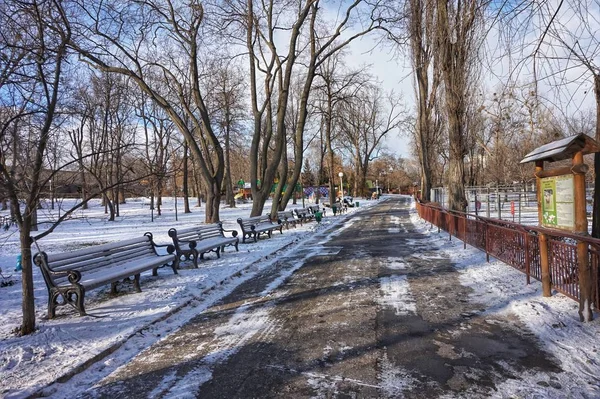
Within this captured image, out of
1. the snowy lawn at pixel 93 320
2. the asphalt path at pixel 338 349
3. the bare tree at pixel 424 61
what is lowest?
the asphalt path at pixel 338 349

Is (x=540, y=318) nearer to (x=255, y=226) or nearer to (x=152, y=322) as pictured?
(x=152, y=322)

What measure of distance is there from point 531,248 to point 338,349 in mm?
4304

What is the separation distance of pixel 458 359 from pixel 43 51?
20.5ft

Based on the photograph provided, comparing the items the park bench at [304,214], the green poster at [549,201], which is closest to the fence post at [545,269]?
the green poster at [549,201]

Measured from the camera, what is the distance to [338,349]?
4520 millimetres

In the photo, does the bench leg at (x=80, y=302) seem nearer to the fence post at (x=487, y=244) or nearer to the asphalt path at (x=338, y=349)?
the asphalt path at (x=338, y=349)

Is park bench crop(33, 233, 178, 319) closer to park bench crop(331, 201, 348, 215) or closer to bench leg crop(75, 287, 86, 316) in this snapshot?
bench leg crop(75, 287, 86, 316)

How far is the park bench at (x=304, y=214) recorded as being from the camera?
2309cm

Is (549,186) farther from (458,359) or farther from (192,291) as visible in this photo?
(192,291)

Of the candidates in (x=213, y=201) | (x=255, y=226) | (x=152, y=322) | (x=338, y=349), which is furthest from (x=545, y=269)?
(x=213, y=201)

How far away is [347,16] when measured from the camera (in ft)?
62.7

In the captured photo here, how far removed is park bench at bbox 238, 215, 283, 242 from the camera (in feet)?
48.4

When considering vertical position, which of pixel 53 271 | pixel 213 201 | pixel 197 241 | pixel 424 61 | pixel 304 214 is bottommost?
pixel 304 214

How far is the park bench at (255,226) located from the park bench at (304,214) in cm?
503
